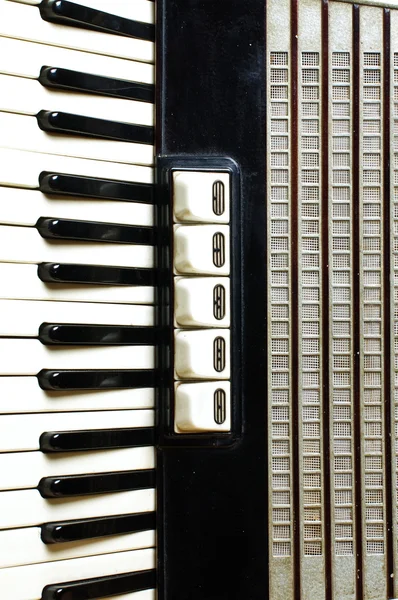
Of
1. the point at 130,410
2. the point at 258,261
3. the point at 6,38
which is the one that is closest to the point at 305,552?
the point at 130,410

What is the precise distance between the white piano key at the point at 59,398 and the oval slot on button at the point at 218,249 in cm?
25

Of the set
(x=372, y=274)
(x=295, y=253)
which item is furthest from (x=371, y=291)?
(x=295, y=253)

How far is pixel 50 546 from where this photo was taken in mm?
1212

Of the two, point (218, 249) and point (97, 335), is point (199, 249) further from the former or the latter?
point (97, 335)

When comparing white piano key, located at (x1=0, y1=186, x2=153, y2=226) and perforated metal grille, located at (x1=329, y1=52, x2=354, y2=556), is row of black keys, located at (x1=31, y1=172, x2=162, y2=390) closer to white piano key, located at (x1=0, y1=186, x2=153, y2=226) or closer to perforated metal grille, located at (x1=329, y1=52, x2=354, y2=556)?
white piano key, located at (x1=0, y1=186, x2=153, y2=226)

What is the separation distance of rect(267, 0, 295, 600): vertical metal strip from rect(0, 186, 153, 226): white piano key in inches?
8.9

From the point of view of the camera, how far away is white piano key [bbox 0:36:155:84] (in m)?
1.17

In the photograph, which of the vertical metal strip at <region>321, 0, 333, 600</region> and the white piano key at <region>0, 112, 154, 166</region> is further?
the vertical metal strip at <region>321, 0, 333, 600</region>

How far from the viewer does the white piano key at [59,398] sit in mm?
1179

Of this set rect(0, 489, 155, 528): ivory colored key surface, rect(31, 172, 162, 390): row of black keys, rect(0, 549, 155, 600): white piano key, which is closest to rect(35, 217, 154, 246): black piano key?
rect(31, 172, 162, 390): row of black keys

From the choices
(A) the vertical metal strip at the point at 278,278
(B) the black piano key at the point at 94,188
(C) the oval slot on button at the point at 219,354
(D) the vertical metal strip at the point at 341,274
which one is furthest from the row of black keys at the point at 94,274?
(D) the vertical metal strip at the point at 341,274

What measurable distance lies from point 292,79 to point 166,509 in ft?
2.55

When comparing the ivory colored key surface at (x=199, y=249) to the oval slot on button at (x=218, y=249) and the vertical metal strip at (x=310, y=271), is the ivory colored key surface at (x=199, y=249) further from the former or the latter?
the vertical metal strip at (x=310, y=271)

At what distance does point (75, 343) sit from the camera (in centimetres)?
121
